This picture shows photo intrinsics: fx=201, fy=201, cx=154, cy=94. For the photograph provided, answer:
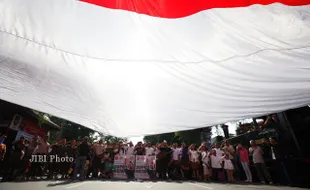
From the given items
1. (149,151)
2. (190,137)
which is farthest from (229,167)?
(190,137)

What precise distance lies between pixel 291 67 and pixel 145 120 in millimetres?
1033

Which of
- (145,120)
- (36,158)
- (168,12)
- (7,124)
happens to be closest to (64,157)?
(36,158)

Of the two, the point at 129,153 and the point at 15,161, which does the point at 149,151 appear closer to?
the point at 129,153

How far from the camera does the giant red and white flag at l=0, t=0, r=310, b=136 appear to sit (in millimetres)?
1035

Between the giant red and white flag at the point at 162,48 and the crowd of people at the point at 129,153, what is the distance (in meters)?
6.65

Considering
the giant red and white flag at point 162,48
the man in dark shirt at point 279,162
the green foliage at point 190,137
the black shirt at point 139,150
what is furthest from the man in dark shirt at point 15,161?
the green foliage at point 190,137

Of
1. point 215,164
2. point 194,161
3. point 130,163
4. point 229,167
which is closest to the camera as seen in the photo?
point 229,167

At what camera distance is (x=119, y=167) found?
9.82m

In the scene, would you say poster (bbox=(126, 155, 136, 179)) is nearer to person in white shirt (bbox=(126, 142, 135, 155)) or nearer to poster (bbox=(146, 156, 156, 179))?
person in white shirt (bbox=(126, 142, 135, 155))

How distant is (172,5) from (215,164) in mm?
8541

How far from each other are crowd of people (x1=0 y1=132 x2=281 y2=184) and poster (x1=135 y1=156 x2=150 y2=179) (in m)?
0.29

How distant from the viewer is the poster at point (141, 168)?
9648 mm

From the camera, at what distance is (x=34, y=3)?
3.33 ft

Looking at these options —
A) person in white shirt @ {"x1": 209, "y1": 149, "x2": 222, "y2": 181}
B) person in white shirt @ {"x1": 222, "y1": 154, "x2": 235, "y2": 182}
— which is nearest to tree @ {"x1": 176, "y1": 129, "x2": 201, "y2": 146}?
person in white shirt @ {"x1": 209, "y1": 149, "x2": 222, "y2": 181}
